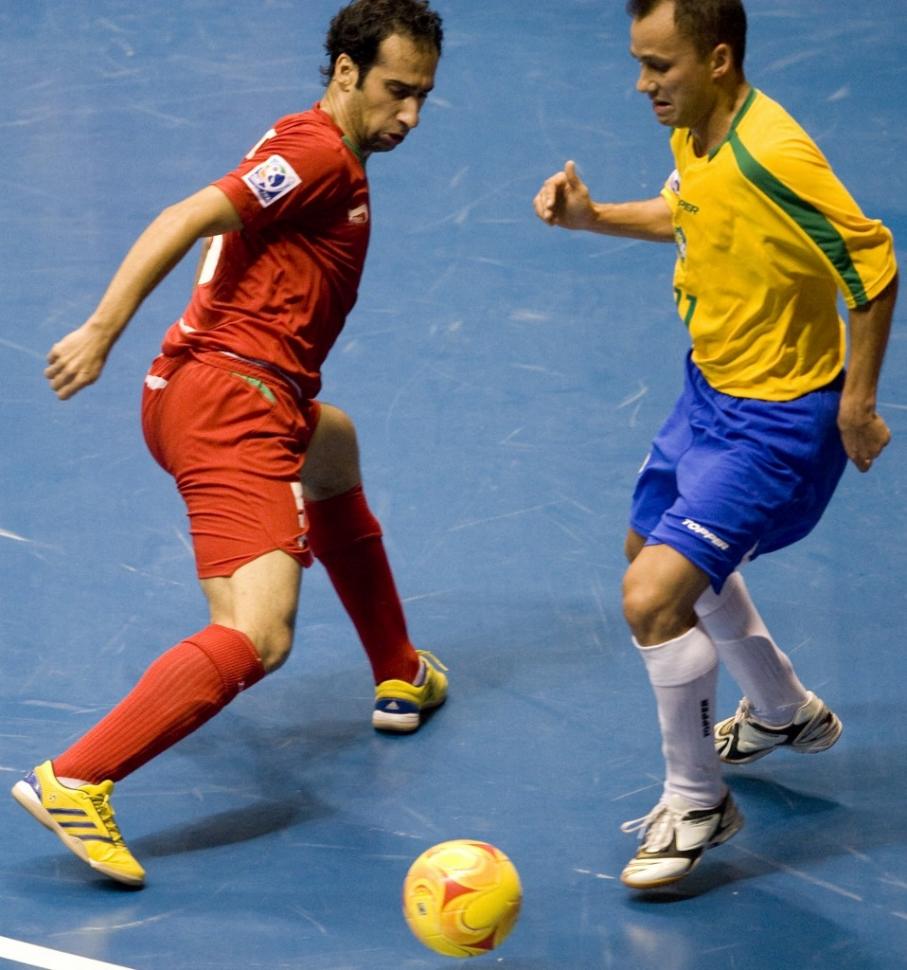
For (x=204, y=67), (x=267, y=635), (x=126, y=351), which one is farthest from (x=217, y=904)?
(x=204, y=67)

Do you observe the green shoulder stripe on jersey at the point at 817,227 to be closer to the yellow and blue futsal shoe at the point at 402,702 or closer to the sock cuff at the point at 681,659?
the sock cuff at the point at 681,659

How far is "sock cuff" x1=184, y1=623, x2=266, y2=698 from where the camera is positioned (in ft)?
13.1

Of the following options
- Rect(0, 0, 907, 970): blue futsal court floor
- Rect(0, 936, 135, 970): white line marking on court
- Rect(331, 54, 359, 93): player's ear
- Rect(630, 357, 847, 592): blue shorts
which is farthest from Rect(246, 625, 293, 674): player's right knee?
Rect(331, 54, 359, 93): player's ear

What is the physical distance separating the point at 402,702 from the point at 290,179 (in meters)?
1.43

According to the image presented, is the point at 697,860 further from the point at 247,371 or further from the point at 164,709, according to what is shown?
the point at 247,371

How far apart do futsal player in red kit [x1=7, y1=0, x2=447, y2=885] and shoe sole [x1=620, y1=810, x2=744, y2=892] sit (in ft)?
3.19

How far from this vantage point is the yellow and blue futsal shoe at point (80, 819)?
395 centimetres

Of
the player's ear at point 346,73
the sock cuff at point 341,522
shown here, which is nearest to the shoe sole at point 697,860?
the sock cuff at point 341,522

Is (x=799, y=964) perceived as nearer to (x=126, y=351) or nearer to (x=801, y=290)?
(x=801, y=290)

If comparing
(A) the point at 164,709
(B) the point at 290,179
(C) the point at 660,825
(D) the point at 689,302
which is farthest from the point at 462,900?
(B) the point at 290,179

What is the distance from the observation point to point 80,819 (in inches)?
156

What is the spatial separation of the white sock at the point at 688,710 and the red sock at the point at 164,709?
94 cm

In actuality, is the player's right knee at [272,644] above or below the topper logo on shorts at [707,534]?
below

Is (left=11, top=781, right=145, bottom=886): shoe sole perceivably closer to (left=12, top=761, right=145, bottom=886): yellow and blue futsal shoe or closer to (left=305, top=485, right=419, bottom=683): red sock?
(left=12, top=761, right=145, bottom=886): yellow and blue futsal shoe
